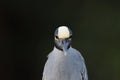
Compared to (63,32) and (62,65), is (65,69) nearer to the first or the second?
(62,65)

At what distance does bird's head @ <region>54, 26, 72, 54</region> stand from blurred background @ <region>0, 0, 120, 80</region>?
816 mm

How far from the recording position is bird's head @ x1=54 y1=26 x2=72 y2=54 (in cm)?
117

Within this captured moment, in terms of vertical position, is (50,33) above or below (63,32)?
below

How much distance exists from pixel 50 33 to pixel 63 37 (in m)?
0.87

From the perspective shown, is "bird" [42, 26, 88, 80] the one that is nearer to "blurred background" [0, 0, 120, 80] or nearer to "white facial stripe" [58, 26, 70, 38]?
"white facial stripe" [58, 26, 70, 38]

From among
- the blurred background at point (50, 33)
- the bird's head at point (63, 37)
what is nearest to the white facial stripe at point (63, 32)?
the bird's head at point (63, 37)

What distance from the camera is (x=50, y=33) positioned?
6.74 ft

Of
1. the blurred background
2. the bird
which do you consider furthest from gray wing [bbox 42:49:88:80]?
the blurred background

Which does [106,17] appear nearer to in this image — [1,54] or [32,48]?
[32,48]

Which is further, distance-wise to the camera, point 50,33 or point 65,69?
point 50,33

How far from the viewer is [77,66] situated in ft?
4.19

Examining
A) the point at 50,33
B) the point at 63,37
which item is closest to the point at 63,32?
the point at 63,37

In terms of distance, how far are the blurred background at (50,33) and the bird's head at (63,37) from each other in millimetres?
816

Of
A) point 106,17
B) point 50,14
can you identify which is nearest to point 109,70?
point 106,17
